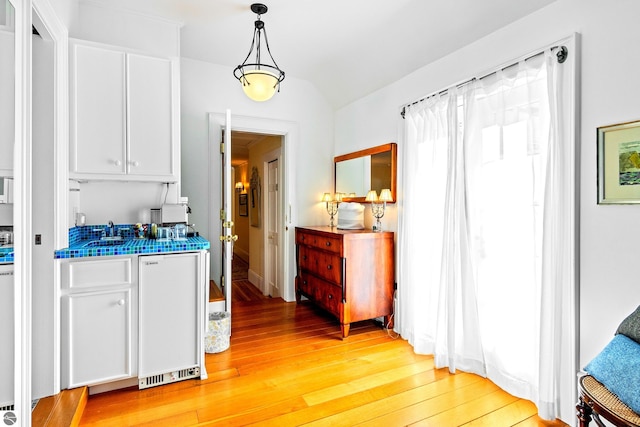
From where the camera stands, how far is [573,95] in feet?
6.18

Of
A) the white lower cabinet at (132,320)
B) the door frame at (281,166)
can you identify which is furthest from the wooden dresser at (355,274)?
the white lower cabinet at (132,320)

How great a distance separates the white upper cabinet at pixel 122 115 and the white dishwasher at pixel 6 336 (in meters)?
1.09


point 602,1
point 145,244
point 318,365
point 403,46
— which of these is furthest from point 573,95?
point 145,244

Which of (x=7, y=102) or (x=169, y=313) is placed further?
(x=169, y=313)

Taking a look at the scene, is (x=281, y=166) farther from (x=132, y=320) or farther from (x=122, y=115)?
(x=132, y=320)

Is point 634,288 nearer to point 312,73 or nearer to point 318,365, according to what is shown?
point 318,365

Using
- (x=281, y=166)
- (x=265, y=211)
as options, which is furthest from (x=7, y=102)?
(x=265, y=211)

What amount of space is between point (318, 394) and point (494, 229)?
1.63m

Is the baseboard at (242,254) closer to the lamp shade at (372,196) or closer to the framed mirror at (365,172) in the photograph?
the framed mirror at (365,172)

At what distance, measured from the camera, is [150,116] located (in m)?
2.57

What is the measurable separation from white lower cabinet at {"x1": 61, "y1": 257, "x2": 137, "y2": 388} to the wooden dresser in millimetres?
1686

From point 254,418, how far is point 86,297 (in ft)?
4.18

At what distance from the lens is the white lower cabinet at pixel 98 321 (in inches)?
82.7

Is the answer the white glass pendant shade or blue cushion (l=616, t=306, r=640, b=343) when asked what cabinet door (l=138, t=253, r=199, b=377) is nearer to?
the white glass pendant shade
